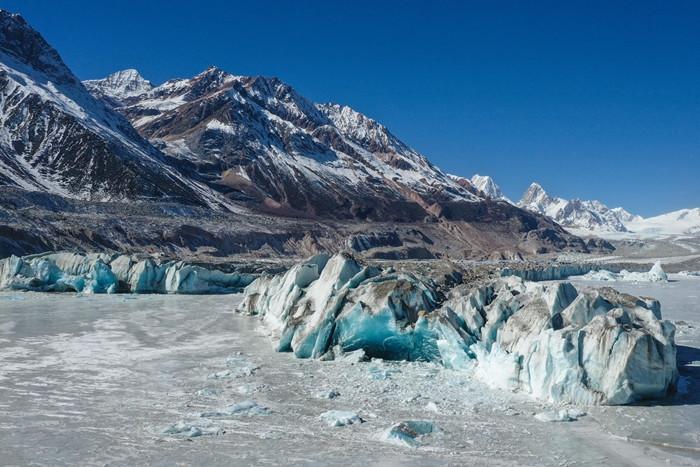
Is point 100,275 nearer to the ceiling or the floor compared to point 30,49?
nearer to the floor

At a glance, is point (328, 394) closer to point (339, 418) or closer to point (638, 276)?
point (339, 418)

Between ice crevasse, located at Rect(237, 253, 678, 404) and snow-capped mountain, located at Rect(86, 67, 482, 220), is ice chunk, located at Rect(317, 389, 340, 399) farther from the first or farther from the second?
snow-capped mountain, located at Rect(86, 67, 482, 220)

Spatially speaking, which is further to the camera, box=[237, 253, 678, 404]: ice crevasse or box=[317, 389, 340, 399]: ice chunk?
box=[317, 389, 340, 399]: ice chunk

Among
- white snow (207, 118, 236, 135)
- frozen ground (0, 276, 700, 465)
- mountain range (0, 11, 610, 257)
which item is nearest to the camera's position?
frozen ground (0, 276, 700, 465)

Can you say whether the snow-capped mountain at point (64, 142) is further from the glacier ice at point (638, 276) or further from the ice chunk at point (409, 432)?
the ice chunk at point (409, 432)

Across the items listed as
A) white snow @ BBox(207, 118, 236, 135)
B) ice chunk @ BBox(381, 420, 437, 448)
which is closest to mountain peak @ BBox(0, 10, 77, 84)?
white snow @ BBox(207, 118, 236, 135)

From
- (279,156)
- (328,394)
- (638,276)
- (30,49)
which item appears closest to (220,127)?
(279,156)
